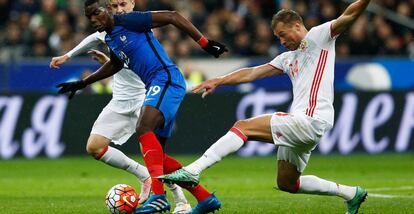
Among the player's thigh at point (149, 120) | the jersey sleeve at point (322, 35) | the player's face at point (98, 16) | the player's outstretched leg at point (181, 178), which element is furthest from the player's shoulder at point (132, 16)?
the player's outstretched leg at point (181, 178)

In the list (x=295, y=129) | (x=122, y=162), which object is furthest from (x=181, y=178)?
(x=122, y=162)

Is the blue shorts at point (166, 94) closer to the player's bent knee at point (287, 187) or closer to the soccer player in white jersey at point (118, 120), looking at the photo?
the player's bent knee at point (287, 187)

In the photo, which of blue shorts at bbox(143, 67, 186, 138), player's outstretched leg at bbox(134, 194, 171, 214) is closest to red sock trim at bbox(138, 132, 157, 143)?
blue shorts at bbox(143, 67, 186, 138)

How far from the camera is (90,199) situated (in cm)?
1186

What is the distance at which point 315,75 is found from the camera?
9.07m

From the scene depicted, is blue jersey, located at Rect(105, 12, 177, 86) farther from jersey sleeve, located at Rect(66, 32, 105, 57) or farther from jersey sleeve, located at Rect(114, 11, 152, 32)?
jersey sleeve, located at Rect(66, 32, 105, 57)

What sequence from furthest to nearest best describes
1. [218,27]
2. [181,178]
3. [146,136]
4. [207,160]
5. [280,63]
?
[218,27] < [280,63] < [146,136] < [207,160] < [181,178]

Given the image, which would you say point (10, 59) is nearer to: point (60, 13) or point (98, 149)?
point (60, 13)

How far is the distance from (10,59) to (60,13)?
1.89 meters

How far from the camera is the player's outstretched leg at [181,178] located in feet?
27.6

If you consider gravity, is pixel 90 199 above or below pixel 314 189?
below

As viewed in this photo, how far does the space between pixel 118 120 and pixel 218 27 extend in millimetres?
11142

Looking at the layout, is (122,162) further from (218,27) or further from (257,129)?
(218,27)

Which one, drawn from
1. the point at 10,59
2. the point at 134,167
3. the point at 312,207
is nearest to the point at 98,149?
the point at 134,167
